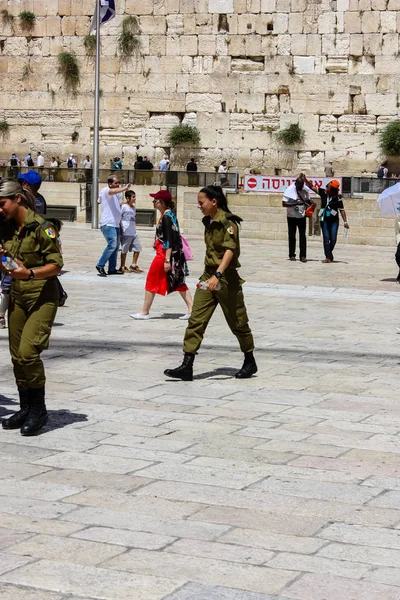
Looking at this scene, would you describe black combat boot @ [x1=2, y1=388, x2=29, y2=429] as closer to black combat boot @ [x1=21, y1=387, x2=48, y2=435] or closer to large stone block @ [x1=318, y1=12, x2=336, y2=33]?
black combat boot @ [x1=21, y1=387, x2=48, y2=435]

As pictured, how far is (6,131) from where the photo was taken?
37.3 m

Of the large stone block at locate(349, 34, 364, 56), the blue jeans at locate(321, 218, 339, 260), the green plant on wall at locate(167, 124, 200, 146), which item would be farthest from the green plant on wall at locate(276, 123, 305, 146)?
the blue jeans at locate(321, 218, 339, 260)

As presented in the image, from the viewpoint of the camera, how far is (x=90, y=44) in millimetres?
36156

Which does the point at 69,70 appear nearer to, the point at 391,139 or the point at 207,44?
the point at 207,44

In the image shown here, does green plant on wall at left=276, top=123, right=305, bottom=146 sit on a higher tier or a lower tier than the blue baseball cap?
higher

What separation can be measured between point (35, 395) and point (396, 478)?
7.16ft

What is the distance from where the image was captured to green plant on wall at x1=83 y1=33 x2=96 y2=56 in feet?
118

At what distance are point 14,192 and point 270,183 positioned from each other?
59.1 feet

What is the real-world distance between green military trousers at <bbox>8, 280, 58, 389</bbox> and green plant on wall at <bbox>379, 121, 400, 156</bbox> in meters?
27.7

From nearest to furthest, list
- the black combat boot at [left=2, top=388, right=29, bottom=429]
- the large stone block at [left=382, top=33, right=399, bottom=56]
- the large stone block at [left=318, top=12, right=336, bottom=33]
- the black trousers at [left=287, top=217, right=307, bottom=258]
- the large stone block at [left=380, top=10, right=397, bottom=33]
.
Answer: the black combat boot at [left=2, top=388, right=29, bottom=429], the black trousers at [left=287, top=217, right=307, bottom=258], the large stone block at [left=380, top=10, right=397, bottom=33], the large stone block at [left=382, top=33, right=399, bottom=56], the large stone block at [left=318, top=12, right=336, bottom=33]

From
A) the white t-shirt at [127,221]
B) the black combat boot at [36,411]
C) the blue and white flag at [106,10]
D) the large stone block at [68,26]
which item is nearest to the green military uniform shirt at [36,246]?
the black combat boot at [36,411]

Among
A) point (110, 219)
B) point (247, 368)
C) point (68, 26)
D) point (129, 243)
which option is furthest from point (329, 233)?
point (68, 26)

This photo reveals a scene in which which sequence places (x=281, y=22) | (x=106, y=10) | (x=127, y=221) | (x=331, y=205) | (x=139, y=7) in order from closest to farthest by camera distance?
(x=127, y=221) → (x=331, y=205) → (x=106, y=10) → (x=281, y=22) → (x=139, y=7)

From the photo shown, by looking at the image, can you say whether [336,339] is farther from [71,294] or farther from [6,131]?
[6,131]
